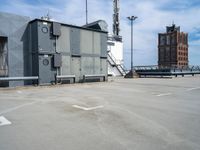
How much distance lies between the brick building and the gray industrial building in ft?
151

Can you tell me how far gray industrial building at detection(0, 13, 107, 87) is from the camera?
14.4 m

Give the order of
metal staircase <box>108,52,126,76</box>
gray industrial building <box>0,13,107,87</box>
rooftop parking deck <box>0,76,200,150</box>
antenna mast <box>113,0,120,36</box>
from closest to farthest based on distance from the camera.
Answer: rooftop parking deck <box>0,76,200,150</box> < gray industrial building <box>0,13,107,87</box> < metal staircase <box>108,52,126,76</box> < antenna mast <box>113,0,120,36</box>

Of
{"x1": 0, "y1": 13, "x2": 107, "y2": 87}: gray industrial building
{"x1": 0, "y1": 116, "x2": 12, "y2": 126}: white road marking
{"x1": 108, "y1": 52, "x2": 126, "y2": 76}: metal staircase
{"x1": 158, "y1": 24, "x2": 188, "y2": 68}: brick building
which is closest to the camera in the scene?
{"x1": 0, "y1": 116, "x2": 12, "y2": 126}: white road marking

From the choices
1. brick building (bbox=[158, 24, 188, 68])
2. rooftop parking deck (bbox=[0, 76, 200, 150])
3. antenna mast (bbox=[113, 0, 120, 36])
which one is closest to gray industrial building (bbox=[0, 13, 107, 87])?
rooftop parking deck (bbox=[0, 76, 200, 150])

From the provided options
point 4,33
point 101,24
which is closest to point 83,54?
point 4,33

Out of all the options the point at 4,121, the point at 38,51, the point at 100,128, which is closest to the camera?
the point at 100,128

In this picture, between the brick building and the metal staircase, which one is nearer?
the metal staircase

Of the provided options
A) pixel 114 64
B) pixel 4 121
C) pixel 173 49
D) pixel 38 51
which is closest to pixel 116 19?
pixel 114 64

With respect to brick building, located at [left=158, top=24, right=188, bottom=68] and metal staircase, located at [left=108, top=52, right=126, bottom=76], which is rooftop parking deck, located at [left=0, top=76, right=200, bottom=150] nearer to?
metal staircase, located at [left=108, top=52, right=126, bottom=76]

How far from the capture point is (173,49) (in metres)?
58.1

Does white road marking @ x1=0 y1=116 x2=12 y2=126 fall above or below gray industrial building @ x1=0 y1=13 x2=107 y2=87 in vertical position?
below

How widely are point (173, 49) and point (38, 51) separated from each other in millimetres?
50681

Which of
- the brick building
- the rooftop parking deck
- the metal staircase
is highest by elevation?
the brick building

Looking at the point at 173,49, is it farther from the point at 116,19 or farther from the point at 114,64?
the point at 114,64
